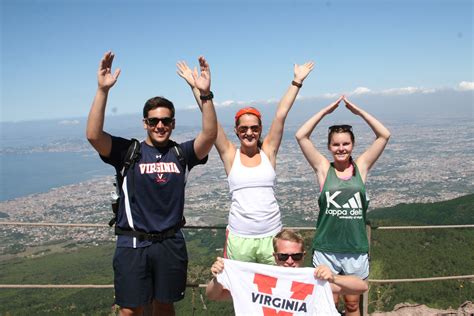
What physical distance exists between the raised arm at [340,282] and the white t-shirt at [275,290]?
52 millimetres

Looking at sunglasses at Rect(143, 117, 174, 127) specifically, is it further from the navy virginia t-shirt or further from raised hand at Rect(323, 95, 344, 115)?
raised hand at Rect(323, 95, 344, 115)

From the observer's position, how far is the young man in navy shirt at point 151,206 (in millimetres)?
3027

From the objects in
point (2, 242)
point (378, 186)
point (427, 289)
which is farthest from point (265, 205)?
point (378, 186)

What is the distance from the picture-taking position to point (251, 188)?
10.9 ft

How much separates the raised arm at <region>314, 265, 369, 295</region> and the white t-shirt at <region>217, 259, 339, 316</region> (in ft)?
0.17

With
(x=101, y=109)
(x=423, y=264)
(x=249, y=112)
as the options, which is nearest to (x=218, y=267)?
(x=249, y=112)

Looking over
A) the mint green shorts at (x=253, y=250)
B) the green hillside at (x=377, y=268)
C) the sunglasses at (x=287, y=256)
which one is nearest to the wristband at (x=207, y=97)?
the mint green shorts at (x=253, y=250)

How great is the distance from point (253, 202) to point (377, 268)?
101 feet

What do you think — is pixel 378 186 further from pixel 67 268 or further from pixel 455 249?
pixel 67 268

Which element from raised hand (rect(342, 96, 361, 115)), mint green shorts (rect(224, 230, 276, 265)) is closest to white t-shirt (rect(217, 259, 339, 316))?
mint green shorts (rect(224, 230, 276, 265))

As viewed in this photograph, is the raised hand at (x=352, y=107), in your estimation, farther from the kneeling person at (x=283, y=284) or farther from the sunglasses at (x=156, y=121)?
the sunglasses at (x=156, y=121)

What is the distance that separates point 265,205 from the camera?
3.30m

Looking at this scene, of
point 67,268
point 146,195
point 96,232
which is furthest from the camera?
point 96,232

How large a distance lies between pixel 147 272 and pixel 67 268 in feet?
151
